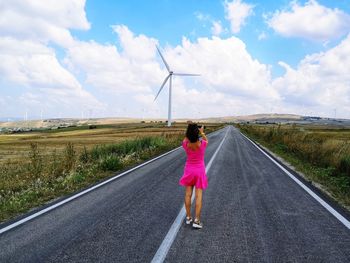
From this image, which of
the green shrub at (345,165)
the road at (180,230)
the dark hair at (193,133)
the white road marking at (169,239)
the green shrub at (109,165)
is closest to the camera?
the white road marking at (169,239)

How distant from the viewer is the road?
5082mm

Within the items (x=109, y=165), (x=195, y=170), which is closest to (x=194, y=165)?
(x=195, y=170)

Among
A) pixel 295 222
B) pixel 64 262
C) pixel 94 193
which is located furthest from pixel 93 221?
pixel 295 222

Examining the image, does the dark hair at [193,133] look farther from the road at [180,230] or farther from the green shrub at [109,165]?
the green shrub at [109,165]

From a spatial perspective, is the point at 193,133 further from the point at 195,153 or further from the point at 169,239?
the point at 169,239

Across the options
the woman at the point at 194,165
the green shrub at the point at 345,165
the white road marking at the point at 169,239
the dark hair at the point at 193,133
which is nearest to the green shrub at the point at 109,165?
the white road marking at the point at 169,239

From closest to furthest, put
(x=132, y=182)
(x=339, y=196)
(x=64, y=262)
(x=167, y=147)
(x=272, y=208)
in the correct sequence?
(x=64, y=262)
(x=272, y=208)
(x=339, y=196)
(x=132, y=182)
(x=167, y=147)

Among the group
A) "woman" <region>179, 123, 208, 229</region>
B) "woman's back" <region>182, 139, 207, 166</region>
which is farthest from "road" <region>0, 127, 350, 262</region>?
"woman's back" <region>182, 139, 207, 166</region>

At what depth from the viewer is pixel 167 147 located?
26.4 m

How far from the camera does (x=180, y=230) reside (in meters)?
6.21

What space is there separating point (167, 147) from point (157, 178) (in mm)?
14544

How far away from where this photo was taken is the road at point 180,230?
16.7 feet


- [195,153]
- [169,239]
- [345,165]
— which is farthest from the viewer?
[345,165]

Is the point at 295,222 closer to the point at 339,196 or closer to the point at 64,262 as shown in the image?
the point at 339,196
